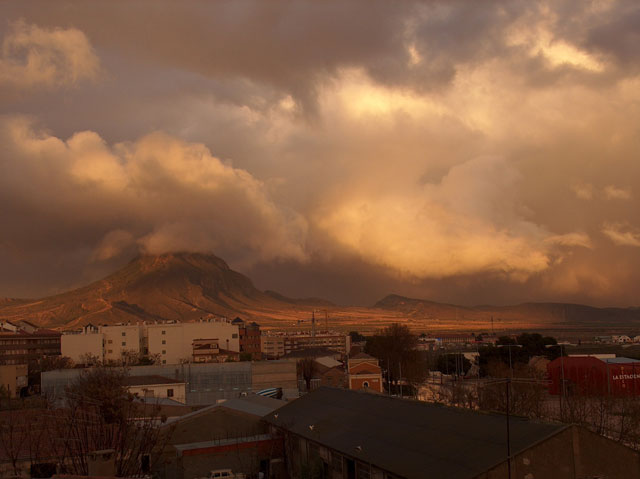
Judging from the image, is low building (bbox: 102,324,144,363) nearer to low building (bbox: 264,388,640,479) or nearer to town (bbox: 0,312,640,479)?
town (bbox: 0,312,640,479)

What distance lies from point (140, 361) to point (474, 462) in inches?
3296

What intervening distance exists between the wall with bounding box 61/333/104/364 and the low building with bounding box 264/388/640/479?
3419 inches

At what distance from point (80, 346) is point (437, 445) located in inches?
3886

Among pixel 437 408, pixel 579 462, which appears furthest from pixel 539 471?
pixel 437 408

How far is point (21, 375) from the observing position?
76.6 m

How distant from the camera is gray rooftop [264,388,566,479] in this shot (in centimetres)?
1691

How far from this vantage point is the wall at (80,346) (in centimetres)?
10606

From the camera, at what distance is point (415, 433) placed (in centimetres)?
2069

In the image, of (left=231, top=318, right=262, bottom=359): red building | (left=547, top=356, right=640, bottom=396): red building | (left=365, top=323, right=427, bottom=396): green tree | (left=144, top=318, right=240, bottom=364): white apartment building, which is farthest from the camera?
(left=231, top=318, right=262, bottom=359): red building

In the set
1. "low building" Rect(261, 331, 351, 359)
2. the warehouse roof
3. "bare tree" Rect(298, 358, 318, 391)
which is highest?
the warehouse roof

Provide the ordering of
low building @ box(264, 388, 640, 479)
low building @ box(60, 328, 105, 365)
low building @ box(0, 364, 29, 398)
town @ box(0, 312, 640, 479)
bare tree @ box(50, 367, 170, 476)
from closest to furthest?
low building @ box(264, 388, 640, 479), town @ box(0, 312, 640, 479), bare tree @ box(50, 367, 170, 476), low building @ box(0, 364, 29, 398), low building @ box(60, 328, 105, 365)

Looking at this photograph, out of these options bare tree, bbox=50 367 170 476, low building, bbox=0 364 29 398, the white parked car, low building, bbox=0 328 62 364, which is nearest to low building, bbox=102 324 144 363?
low building, bbox=0 328 62 364

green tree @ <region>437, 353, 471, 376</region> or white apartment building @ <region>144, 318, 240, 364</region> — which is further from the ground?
white apartment building @ <region>144, 318, 240, 364</region>

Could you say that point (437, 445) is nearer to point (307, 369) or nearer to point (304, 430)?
point (304, 430)
